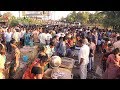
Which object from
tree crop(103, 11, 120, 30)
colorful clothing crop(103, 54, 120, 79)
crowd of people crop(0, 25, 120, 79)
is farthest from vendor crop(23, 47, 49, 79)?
tree crop(103, 11, 120, 30)

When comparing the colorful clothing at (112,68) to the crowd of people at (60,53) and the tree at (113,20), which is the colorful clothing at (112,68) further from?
the tree at (113,20)

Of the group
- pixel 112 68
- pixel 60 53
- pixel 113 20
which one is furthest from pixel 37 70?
pixel 113 20

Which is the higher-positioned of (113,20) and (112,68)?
(113,20)

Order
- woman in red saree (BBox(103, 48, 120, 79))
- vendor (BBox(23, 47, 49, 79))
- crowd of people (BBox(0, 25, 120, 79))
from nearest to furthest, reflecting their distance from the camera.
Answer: vendor (BBox(23, 47, 49, 79)) → crowd of people (BBox(0, 25, 120, 79)) → woman in red saree (BBox(103, 48, 120, 79))

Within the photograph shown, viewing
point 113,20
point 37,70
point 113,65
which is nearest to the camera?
point 37,70

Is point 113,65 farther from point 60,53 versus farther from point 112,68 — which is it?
point 60,53

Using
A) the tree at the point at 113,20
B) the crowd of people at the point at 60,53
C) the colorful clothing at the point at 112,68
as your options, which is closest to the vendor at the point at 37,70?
the crowd of people at the point at 60,53

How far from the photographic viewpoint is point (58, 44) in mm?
11953

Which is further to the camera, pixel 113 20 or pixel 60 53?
pixel 113 20

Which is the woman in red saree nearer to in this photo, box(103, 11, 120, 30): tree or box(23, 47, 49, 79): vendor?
box(23, 47, 49, 79): vendor

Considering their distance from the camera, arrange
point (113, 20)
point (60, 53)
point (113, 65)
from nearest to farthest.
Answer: point (113, 65)
point (60, 53)
point (113, 20)
